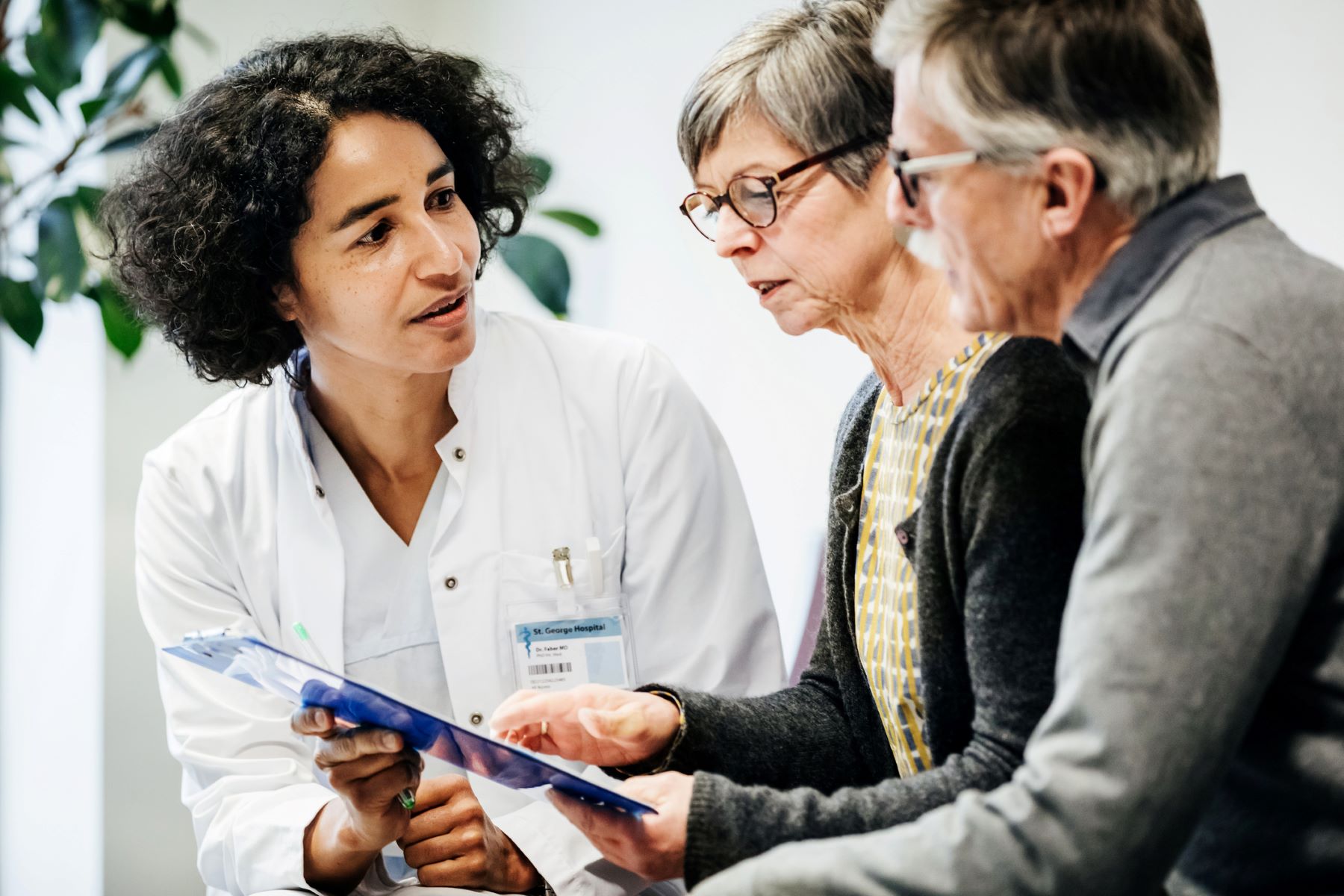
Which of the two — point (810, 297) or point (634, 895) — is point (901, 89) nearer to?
point (810, 297)

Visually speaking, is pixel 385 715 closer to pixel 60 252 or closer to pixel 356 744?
pixel 356 744

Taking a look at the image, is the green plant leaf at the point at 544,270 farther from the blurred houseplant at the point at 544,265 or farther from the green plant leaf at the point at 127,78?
the green plant leaf at the point at 127,78

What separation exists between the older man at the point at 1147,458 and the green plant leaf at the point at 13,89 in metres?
2.12

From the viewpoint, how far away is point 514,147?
226 cm

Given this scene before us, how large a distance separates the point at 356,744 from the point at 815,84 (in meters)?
0.80

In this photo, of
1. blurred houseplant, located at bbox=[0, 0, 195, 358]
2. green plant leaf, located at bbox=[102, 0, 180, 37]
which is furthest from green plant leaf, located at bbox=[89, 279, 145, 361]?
green plant leaf, located at bbox=[102, 0, 180, 37]

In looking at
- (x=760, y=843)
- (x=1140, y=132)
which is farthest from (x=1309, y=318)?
(x=760, y=843)

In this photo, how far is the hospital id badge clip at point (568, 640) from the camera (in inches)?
69.1

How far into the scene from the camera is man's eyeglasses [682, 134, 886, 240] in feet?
4.13

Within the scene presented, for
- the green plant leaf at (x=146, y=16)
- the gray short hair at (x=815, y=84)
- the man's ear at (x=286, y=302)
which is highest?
the green plant leaf at (x=146, y=16)

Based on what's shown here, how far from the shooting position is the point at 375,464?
6.30 ft

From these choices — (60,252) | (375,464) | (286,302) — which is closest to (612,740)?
(375,464)

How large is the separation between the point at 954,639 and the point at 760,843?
0.24 metres

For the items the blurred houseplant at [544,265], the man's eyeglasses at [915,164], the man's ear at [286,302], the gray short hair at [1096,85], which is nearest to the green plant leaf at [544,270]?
the blurred houseplant at [544,265]
